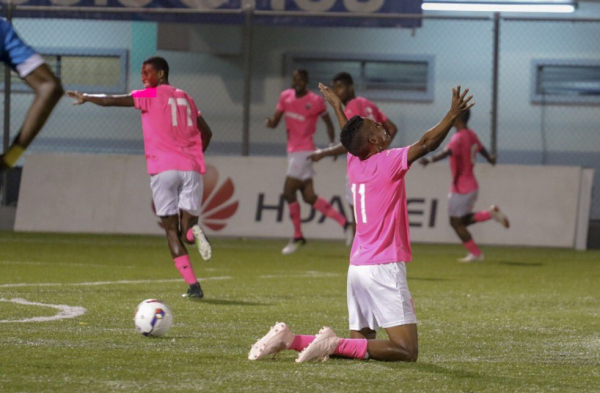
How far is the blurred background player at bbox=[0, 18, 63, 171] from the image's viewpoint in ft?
16.2

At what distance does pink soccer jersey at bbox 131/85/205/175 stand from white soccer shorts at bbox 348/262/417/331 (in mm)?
3912

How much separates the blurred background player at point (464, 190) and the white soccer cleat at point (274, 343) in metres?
8.88

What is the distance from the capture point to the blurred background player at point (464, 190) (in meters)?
15.0

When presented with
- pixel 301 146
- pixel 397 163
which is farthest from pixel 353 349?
pixel 301 146

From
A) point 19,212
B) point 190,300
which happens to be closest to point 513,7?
point 19,212

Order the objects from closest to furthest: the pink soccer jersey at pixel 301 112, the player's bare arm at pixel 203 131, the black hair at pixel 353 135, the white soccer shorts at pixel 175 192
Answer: the black hair at pixel 353 135, the white soccer shorts at pixel 175 192, the player's bare arm at pixel 203 131, the pink soccer jersey at pixel 301 112

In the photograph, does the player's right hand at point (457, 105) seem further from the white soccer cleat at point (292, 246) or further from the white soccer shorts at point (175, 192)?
the white soccer cleat at point (292, 246)

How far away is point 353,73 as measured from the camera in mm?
22422

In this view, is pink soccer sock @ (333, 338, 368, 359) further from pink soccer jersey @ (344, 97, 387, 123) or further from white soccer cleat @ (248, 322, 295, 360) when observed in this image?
pink soccer jersey @ (344, 97, 387, 123)

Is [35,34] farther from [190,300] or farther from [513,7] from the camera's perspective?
[190,300]

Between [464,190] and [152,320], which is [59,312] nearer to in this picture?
[152,320]

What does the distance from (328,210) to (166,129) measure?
5.93 metres

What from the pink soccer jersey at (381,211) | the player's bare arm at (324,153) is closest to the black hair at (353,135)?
the pink soccer jersey at (381,211)

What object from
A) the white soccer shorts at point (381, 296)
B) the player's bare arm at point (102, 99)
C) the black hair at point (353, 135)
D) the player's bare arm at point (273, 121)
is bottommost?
the white soccer shorts at point (381, 296)
